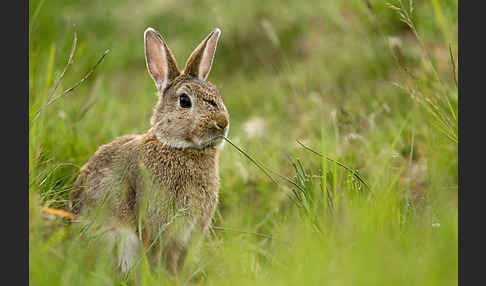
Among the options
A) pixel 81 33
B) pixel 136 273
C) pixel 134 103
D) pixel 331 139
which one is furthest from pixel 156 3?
pixel 136 273

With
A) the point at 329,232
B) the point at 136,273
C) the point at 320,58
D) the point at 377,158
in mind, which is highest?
the point at 320,58

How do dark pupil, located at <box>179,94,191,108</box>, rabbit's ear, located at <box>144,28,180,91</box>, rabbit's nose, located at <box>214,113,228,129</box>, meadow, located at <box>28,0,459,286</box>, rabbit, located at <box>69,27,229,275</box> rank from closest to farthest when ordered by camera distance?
1. meadow, located at <box>28,0,459,286</box>
2. rabbit, located at <box>69,27,229,275</box>
3. rabbit's nose, located at <box>214,113,228,129</box>
4. dark pupil, located at <box>179,94,191,108</box>
5. rabbit's ear, located at <box>144,28,180,91</box>

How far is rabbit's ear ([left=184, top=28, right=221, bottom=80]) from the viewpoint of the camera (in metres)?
4.34

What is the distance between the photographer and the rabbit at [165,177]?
3.81m

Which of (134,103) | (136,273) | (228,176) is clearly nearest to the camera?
(136,273)

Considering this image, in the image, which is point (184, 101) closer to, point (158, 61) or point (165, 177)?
point (158, 61)

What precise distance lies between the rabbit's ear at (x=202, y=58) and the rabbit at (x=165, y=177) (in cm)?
2

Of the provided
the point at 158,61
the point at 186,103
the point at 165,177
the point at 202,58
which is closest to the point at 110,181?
the point at 165,177

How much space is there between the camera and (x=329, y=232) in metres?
3.26

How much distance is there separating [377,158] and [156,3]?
5704mm

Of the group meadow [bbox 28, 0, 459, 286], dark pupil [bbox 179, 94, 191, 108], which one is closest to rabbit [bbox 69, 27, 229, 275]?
dark pupil [bbox 179, 94, 191, 108]

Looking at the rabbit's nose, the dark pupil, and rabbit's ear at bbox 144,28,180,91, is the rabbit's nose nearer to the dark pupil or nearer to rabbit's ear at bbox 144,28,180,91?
the dark pupil

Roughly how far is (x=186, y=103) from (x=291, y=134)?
198 centimetres

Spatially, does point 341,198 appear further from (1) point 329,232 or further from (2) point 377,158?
(2) point 377,158
